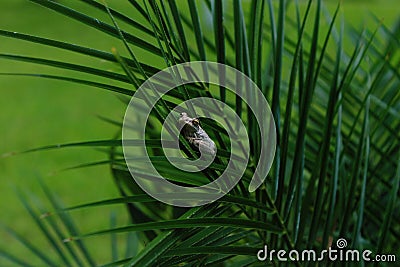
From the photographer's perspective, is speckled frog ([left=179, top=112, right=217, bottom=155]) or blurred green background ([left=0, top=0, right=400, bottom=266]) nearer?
speckled frog ([left=179, top=112, right=217, bottom=155])

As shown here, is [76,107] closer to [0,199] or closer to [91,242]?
[0,199]

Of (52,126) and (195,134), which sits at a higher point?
(52,126)

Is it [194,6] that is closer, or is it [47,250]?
[194,6]

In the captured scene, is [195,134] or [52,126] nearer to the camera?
[195,134]

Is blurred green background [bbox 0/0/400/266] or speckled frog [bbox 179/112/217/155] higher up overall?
blurred green background [bbox 0/0/400/266]

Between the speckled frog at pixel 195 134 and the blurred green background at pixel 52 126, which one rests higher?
the blurred green background at pixel 52 126

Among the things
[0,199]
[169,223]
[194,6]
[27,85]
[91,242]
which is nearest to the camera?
[169,223]

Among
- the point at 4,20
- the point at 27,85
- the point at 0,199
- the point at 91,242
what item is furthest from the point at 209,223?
the point at 4,20

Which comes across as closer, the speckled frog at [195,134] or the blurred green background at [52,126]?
the speckled frog at [195,134]
